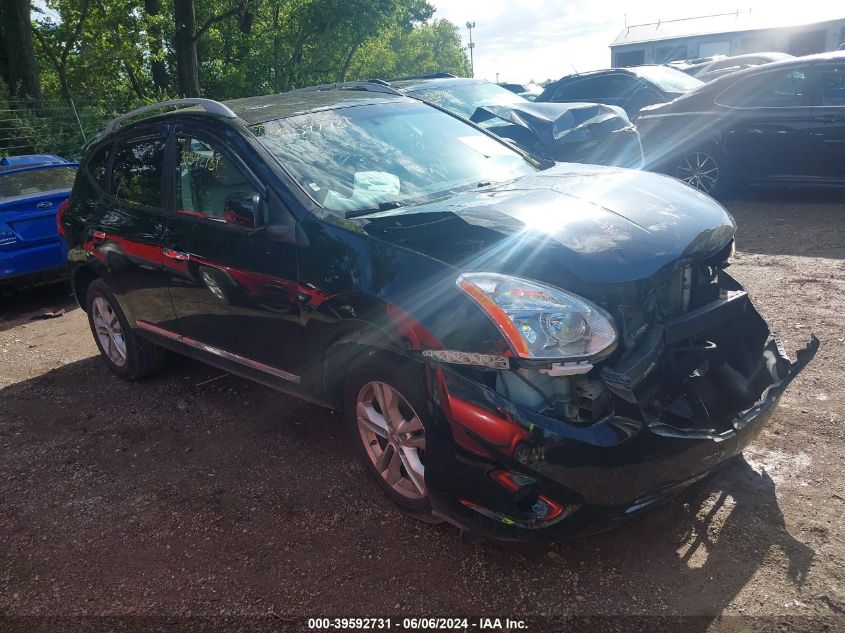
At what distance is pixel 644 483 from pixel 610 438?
220mm

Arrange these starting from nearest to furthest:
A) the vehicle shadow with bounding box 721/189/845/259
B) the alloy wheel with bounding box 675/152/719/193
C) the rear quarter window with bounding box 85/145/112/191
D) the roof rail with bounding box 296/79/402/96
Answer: the roof rail with bounding box 296/79/402/96 < the rear quarter window with bounding box 85/145/112/191 < the vehicle shadow with bounding box 721/189/845/259 < the alloy wheel with bounding box 675/152/719/193

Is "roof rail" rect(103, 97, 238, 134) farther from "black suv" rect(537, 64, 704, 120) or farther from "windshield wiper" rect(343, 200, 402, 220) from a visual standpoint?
"black suv" rect(537, 64, 704, 120)

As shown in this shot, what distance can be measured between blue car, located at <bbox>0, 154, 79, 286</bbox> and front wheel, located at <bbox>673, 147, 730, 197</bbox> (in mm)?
7161

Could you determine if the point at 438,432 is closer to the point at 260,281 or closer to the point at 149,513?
the point at 260,281

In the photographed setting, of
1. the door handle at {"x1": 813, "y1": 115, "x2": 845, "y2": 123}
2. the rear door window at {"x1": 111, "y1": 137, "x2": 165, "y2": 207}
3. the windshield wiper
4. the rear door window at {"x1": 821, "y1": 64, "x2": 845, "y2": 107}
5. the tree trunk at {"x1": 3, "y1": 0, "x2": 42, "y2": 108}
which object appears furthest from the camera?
the tree trunk at {"x1": 3, "y1": 0, "x2": 42, "y2": 108}

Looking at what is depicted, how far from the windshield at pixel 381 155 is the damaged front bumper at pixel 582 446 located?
1224 mm

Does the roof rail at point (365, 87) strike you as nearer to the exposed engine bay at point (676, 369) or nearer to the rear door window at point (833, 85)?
the exposed engine bay at point (676, 369)

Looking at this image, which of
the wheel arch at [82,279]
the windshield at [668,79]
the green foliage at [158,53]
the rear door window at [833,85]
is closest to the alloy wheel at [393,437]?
the wheel arch at [82,279]

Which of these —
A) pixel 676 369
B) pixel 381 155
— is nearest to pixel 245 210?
pixel 381 155

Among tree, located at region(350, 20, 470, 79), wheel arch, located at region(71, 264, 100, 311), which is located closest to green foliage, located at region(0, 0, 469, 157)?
tree, located at region(350, 20, 470, 79)

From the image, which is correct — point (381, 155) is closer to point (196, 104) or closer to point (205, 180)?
point (205, 180)

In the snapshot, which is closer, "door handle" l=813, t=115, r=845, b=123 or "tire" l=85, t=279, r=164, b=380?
"tire" l=85, t=279, r=164, b=380

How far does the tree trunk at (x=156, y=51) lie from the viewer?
20.1 meters

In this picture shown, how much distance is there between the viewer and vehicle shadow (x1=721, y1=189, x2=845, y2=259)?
6.72m
